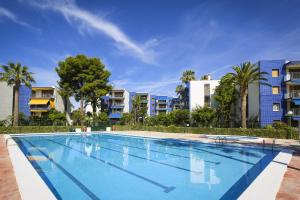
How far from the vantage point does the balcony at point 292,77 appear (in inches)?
1286

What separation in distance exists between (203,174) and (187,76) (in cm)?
4699

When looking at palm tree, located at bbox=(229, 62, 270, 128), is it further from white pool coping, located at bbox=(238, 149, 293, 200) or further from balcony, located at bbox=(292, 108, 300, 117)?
white pool coping, located at bbox=(238, 149, 293, 200)

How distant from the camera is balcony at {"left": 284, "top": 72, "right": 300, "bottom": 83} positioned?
107ft

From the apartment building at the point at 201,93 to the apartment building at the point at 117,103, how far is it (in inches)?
1001

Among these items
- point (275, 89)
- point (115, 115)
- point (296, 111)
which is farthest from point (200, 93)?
point (115, 115)

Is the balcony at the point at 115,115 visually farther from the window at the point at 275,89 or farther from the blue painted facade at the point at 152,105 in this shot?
the window at the point at 275,89

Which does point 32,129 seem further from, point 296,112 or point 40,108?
point 296,112

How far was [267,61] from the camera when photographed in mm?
35344

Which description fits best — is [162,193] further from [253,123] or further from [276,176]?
[253,123]

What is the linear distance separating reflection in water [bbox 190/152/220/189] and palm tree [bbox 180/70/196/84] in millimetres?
43046

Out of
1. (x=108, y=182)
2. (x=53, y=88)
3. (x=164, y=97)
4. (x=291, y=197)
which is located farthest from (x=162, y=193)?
(x=164, y=97)

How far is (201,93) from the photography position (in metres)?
46.6

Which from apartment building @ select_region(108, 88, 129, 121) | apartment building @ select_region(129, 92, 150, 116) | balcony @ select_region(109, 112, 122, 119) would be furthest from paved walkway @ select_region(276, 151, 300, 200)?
apartment building @ select_region(108, 88, 129, 121)

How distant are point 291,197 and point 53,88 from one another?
50458 mm
